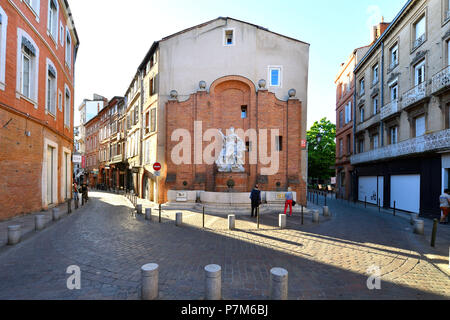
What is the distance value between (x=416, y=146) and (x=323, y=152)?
24.6 meters

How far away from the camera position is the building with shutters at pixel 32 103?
9414 millimetres

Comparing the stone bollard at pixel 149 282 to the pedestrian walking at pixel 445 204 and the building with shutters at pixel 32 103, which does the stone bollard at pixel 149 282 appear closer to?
the building with shutters at pixel 32 103

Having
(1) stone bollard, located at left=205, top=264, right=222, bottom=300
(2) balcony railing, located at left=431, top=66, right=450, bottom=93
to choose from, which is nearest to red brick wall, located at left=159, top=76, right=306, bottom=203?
(2) balcony railing, located at left=431, top=66, right=450, bottom=93

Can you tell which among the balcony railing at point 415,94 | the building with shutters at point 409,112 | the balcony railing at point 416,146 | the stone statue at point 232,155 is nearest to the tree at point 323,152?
the building with shutters at point 409,112

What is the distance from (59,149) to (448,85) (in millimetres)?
23359

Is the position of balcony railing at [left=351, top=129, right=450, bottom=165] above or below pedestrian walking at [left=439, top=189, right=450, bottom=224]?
above

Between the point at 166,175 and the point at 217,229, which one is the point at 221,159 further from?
the point at 217,229

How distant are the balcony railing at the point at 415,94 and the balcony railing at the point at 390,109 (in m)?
0.91

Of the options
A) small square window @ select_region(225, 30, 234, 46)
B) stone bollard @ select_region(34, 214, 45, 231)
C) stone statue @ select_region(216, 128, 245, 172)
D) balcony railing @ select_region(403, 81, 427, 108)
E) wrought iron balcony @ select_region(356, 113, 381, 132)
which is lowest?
stone bollard @ select_region(34, 214, 45, 231)

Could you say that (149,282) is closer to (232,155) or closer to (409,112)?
(232,155)

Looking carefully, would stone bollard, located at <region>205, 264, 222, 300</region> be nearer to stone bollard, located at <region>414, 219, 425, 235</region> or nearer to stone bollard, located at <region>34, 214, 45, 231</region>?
stone bollard, located at <region>34, 214, 45, 231</region>

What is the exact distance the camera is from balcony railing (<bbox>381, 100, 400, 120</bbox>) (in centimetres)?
1644

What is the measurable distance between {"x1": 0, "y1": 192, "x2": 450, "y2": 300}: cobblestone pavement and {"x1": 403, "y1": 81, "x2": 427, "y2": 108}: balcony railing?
926 cm

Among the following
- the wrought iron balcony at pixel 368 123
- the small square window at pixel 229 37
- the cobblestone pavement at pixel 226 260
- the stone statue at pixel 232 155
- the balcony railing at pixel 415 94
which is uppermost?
the small square window at pixel 229 37
